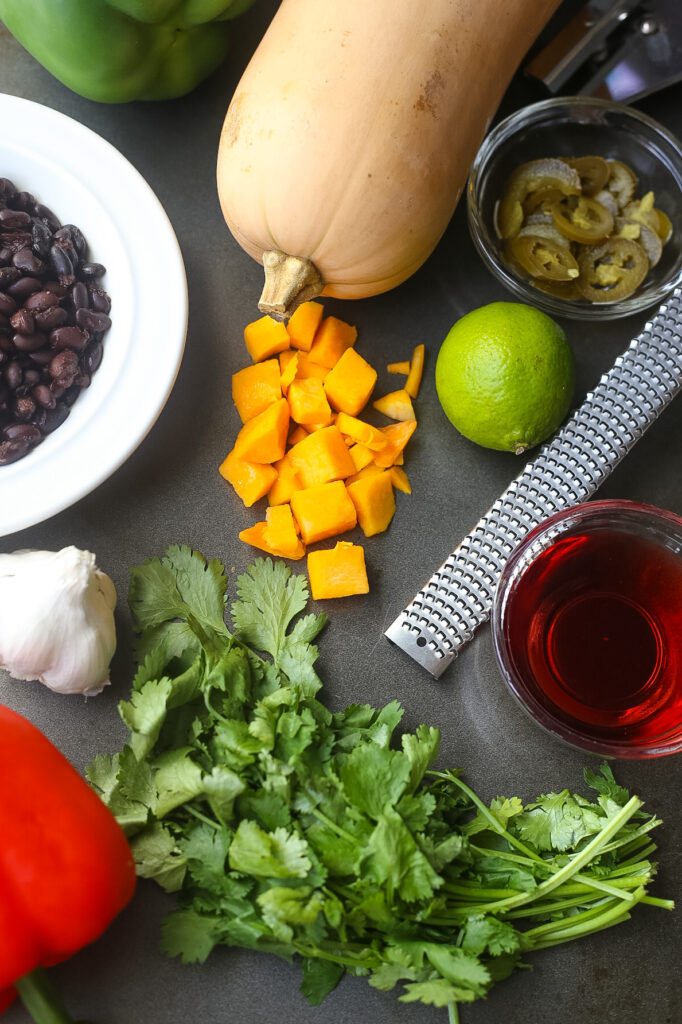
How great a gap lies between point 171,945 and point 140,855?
100mm

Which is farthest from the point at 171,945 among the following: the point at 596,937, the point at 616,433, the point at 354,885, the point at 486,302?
the point at 486,302

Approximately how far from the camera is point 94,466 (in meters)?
1.08

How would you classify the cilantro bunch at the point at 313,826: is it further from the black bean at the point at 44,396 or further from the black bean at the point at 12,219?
the black bean at the point at 12,219

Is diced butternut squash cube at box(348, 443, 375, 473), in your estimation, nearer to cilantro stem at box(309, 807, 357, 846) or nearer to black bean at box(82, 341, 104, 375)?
black bean at box(82, 341, 104, 375)

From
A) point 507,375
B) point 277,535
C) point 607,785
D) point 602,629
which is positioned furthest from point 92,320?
point 607,785

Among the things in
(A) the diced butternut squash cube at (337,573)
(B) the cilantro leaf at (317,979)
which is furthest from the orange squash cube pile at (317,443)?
(B) the cilantro leaf at (317,979)

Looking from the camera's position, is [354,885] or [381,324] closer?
[354,885]

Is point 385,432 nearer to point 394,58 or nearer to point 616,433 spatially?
point 616,433

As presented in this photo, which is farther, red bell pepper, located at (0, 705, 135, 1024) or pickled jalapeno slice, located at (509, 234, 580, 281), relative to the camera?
pickled jalapeno slice, located at (509, 234, 580, 281)

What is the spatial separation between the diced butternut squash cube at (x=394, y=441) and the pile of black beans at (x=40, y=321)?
378mm

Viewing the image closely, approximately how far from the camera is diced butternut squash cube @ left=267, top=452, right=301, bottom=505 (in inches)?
47.2

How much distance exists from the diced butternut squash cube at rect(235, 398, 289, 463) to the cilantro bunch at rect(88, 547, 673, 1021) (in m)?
0.15

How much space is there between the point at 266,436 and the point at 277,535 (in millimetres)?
126

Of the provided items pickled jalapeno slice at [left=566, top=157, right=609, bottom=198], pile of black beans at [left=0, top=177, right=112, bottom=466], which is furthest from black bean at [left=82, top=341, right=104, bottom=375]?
pickled jalapeno slice at [left=566, top=157, right=609, bottom=198]
